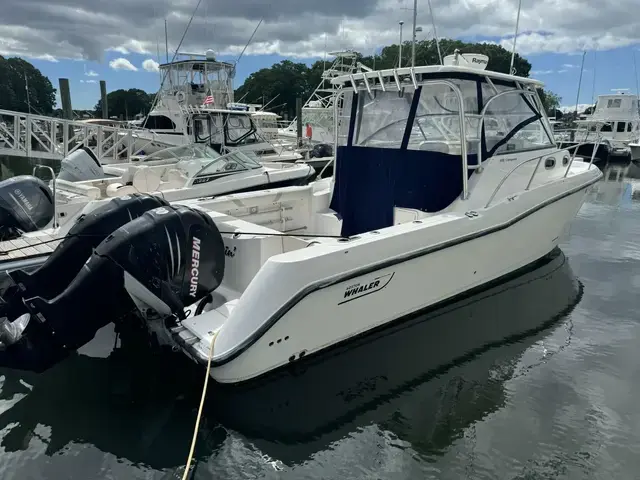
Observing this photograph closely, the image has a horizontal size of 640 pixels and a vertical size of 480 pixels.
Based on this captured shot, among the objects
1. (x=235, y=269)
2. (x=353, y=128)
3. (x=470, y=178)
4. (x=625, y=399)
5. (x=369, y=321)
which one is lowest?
(x=625, y=399)

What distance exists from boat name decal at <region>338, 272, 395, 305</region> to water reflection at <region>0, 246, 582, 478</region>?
0.56 meters

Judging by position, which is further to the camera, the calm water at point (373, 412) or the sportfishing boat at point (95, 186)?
the sportfishing boat at point (95, 186)

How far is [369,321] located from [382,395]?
2.27 feet

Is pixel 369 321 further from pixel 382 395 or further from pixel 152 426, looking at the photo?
pixel 152 426

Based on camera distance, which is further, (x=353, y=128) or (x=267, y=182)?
(x=267, y=182)

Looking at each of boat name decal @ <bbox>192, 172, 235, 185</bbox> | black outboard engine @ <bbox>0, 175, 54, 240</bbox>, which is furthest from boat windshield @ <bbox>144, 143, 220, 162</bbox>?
black outboard engine @ <bbox>0, 175, 54, 240</bbox>

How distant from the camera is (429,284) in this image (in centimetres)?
474

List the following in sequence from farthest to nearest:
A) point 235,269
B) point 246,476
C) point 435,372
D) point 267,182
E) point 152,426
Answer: point 267,182 → point 235,269 → point 435,372 → point 152,426 → point 246,476

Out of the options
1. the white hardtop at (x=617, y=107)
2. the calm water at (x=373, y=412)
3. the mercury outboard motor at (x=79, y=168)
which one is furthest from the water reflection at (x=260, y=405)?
the white hardtop at (x=617, y=107)

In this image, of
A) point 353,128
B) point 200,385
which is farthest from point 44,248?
point 353,128

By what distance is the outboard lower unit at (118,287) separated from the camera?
336cm

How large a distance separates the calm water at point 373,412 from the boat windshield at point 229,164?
15.5 feet

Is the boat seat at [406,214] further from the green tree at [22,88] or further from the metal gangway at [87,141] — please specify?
the green tree at [22,88]

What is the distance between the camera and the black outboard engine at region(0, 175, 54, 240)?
6.24 meters
